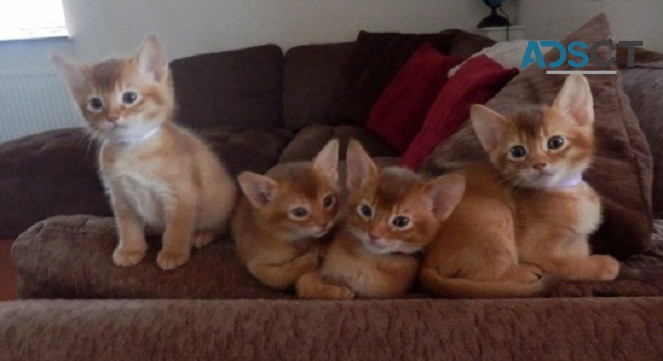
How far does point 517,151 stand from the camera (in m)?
0.93

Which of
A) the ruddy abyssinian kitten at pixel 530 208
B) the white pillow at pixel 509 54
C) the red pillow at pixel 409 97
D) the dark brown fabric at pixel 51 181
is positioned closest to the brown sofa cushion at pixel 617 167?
the ruddy abyssinian kitten at pixel 530 208

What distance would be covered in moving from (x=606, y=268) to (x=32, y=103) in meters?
4.00

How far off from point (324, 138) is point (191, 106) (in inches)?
38.4

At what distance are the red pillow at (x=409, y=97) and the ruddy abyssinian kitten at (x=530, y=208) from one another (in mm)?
1309

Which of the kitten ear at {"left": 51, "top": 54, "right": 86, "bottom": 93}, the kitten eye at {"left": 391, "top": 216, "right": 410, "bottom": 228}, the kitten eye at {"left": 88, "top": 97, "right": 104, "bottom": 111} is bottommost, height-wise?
the kitten eye at {"left": 391, "top": 216, "right": 410, "bottom": 228}

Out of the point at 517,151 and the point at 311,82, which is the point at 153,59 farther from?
the point at 311,82

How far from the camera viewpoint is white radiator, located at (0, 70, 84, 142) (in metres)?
3.79

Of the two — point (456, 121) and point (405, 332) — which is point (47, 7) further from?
point (405, 332)

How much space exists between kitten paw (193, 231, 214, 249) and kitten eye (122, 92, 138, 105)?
0.32 metres

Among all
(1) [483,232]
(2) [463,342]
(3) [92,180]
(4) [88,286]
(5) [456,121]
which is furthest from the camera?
(3) [92,180]

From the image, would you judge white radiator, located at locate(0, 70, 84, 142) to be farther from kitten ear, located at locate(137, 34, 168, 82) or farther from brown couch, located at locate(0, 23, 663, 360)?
brown couch, located at locate(0, 23, 663, 360)

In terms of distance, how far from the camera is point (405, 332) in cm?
68

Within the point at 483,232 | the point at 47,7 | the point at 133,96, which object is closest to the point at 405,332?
the point at 483,232

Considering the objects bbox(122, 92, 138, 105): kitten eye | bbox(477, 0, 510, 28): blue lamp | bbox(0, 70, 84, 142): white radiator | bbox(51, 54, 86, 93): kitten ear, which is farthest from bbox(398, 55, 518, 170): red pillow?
bbox(0, 70, 84, 142): white radiator
